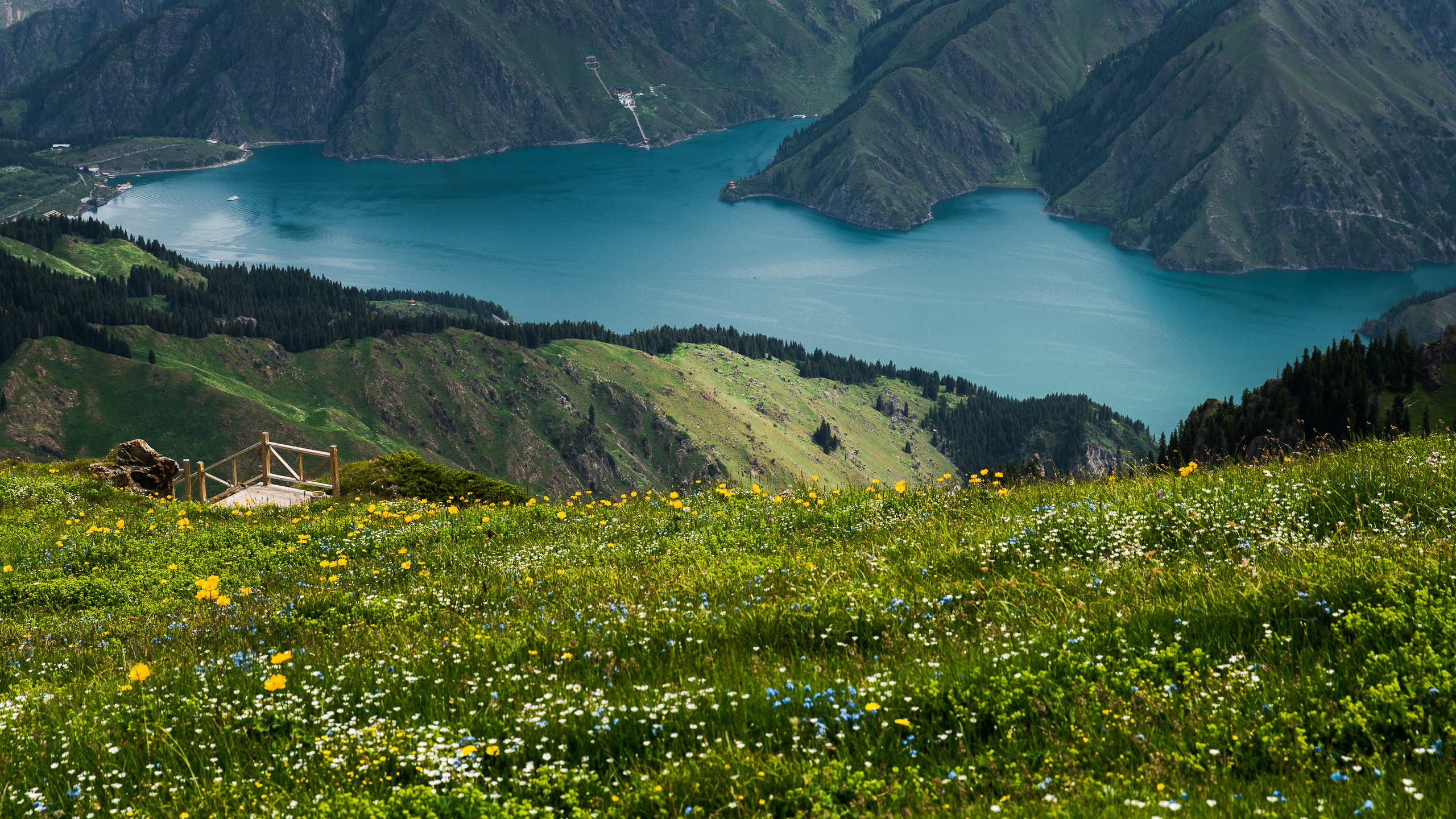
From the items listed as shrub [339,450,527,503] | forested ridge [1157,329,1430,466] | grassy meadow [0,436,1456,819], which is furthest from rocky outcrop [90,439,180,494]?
forested ridge [1157,329,1430,466]

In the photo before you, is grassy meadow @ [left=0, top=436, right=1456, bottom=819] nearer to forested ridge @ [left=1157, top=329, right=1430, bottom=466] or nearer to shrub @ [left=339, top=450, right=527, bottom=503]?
shrub @ [left=339, top=450, right=527, bottom=503]

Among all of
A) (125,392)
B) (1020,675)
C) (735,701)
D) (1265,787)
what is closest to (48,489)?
(735,701)

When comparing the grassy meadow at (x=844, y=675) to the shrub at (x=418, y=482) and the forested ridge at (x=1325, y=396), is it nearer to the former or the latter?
the shrub at (x=418, y=482)

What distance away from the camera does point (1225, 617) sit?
7.21 meters

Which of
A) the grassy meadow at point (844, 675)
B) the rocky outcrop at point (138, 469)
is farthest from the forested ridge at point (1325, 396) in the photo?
the grassy meadow at point (844, 675)

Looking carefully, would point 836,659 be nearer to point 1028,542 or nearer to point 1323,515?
point 1028,542

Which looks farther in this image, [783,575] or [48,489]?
[48,489]

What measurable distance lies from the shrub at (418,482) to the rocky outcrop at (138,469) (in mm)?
5710

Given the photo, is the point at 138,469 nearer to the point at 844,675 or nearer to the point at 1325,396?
the point at 844,675

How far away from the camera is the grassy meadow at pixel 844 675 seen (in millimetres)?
5703

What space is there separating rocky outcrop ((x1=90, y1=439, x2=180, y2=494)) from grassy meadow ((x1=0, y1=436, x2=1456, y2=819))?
1808 cm

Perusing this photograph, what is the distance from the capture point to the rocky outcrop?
2822 centimetres

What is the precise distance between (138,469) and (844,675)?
100ft

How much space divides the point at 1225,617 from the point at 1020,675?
209 cm
